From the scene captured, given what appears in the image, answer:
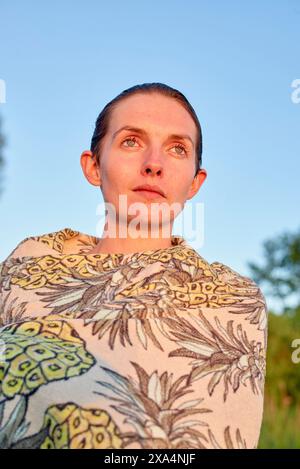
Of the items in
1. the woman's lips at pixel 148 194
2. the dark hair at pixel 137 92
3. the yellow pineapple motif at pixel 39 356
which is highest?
the dark hair at pixel 137 92

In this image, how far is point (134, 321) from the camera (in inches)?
65.0

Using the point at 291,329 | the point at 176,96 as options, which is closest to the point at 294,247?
the point at 291,329

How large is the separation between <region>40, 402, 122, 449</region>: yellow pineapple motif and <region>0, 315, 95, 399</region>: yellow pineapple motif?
3.5 inches

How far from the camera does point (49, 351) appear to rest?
154 centimetres

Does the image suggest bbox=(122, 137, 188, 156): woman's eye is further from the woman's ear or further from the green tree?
the green tree

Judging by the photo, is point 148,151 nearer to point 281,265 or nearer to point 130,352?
point 130,352

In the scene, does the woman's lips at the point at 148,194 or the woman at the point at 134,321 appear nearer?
the woman at the point at 134,321

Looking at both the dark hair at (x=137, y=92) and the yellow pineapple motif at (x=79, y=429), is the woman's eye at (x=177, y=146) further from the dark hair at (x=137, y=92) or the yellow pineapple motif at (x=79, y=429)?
the yellow pineapple motif at (x=79, y=429)

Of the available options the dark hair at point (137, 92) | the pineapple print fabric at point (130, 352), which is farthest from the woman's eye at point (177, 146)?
the pineapple print fabric at point (130, 352)

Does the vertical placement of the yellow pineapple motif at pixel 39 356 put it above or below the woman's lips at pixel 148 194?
below

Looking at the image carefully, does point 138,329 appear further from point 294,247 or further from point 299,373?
point 294,247

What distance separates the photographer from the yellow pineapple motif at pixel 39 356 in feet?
4.83
